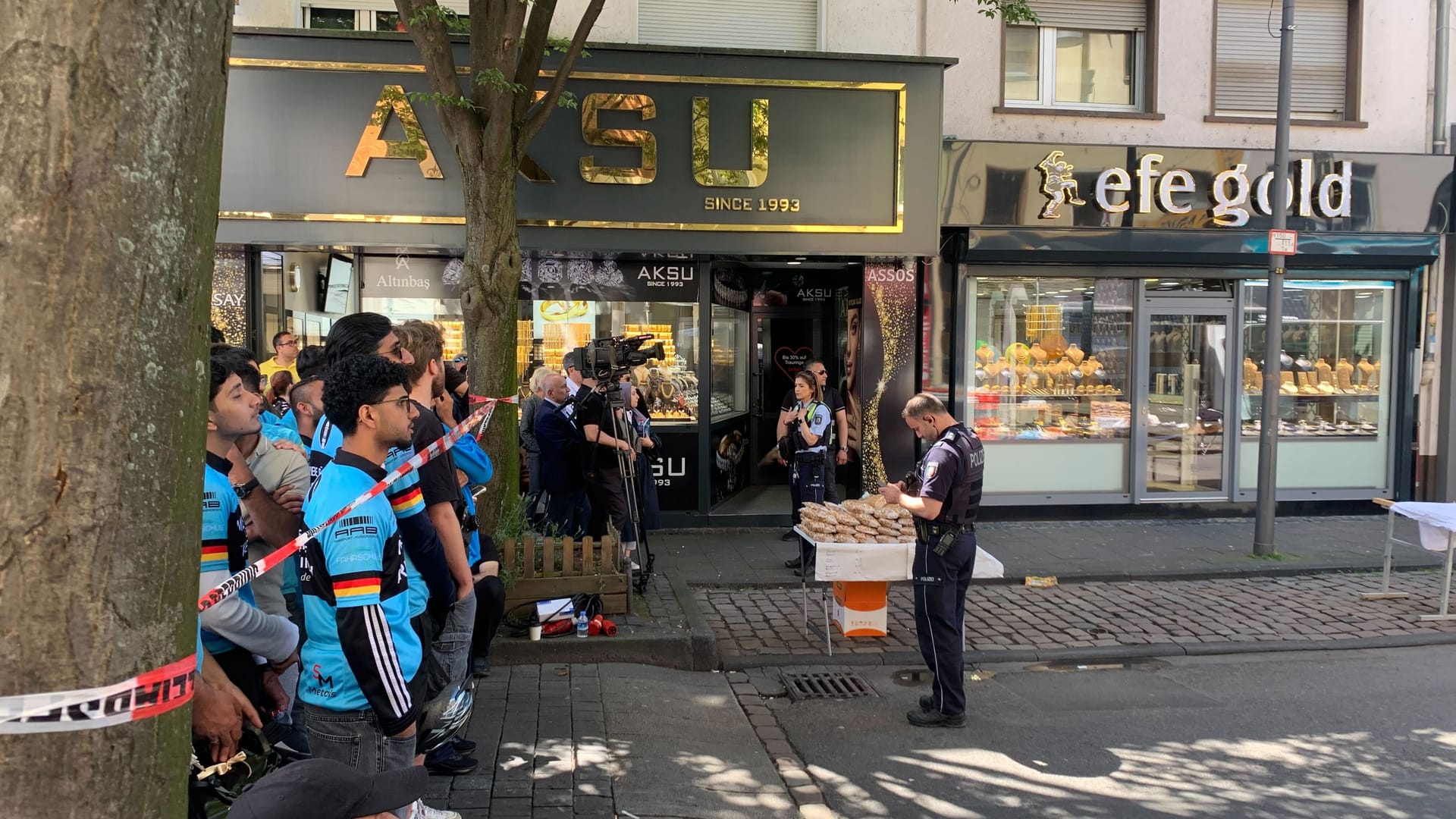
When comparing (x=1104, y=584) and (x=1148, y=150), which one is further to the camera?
(x=1148, y=150)

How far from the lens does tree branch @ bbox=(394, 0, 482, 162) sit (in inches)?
271

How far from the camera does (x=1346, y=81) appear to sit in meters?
12.2

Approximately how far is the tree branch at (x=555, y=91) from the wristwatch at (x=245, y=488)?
4.14 m

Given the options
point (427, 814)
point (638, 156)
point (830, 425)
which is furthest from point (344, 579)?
point (638, 156)

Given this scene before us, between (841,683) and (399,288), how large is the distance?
22.3 feet

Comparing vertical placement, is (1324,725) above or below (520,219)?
below

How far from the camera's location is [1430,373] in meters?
12.4

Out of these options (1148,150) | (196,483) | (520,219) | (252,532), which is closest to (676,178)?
(520,219)

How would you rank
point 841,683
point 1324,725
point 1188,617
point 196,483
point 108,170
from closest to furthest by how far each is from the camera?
point 108,170 < point 196,483 < point 1324,725 < point 841,683 < point 1188,617

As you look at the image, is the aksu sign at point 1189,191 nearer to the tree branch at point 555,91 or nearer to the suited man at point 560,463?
the tree branch at point 555,91

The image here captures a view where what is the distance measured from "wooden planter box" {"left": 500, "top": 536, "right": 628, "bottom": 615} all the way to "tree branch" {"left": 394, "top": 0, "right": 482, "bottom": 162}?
281 centimetres

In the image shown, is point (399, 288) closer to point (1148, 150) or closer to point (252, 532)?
point (252, 532)

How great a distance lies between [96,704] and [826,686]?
16.8 feet

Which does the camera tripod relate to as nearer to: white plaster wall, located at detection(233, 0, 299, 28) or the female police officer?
the female police officer
